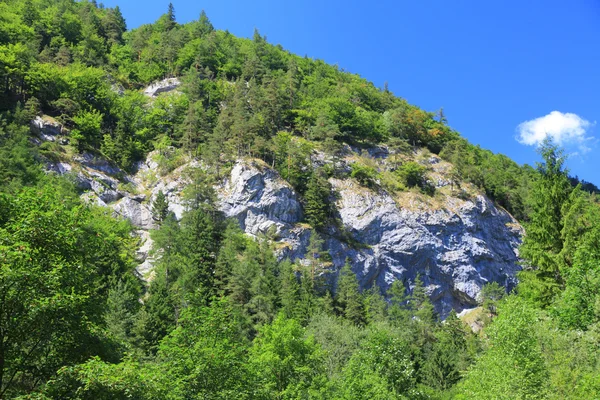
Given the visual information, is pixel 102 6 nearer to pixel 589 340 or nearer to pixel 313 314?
pixel 313 314

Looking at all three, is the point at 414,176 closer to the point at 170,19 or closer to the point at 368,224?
the point at 368,224

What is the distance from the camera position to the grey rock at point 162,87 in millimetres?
84244

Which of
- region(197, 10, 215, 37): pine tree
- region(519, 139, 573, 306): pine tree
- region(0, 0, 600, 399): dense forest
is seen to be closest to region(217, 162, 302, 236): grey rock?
region(0, 0, 600, 399): dense forest

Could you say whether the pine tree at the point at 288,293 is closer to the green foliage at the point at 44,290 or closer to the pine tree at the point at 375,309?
the pine tree at the point at 375,309

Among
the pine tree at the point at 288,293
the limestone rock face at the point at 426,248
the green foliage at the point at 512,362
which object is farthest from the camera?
the limestone rock face at the point at 426,248

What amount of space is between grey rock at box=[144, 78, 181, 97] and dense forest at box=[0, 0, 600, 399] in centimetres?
257

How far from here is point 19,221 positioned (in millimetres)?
9328

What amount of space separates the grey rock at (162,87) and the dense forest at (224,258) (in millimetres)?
2568

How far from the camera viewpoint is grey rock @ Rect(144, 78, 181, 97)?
84.2 m

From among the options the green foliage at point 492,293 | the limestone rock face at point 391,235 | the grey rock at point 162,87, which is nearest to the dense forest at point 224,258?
the green foliage at point 492,293

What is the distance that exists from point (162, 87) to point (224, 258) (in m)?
54.5

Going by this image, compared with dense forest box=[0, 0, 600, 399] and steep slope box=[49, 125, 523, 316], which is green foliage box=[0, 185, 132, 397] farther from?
steep slope box=[49, 125, 523, 316]

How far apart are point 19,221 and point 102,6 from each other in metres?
130

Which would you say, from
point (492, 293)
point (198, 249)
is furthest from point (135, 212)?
point (492, 293)
